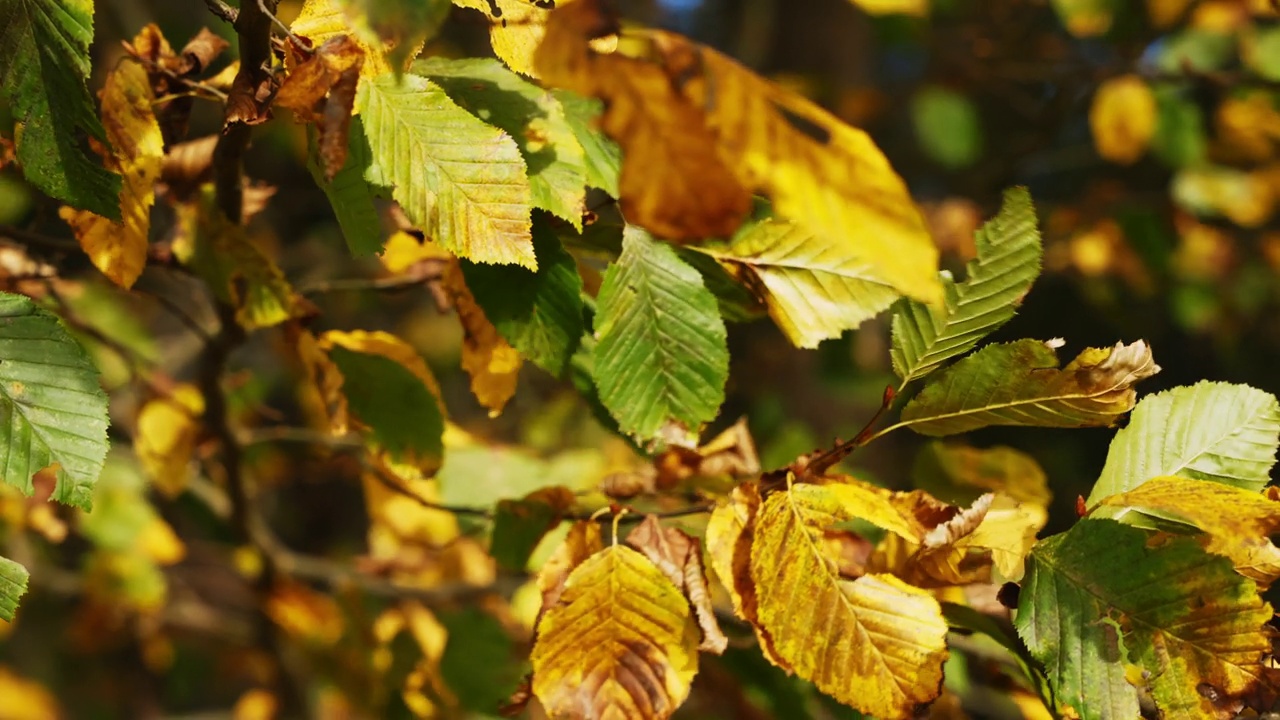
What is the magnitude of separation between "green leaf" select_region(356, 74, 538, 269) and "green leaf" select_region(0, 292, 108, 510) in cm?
19

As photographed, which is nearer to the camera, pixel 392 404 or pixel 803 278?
pixel 803 278

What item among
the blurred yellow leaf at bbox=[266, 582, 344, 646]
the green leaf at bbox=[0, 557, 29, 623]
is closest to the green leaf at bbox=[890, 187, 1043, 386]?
the green leaf at bbox=[0, 557, 29, 623]

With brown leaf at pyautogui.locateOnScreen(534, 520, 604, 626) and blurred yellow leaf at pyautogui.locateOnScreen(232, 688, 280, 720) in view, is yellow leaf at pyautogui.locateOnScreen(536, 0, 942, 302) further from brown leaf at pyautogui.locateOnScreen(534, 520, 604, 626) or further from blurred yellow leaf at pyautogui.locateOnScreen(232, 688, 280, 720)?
blurred yellow leaf at pyautogui.locateOnScreen(232, 688, 280, 720)

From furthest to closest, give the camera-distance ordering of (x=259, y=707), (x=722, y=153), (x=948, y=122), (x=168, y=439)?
(x=948, y=122), (x=259, y=707), (x=168, y=439), (x=722, y=153)

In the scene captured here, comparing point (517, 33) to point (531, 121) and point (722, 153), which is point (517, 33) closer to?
point (531, 121)

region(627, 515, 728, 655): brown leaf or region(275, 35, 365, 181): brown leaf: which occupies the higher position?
region(275, 35, 365, 181): brown leaf

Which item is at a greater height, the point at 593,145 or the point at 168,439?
the point at 593,145

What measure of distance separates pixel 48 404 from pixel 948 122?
7.05ft

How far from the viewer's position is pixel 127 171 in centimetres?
53

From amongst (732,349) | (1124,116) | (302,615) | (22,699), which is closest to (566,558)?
(302,615)

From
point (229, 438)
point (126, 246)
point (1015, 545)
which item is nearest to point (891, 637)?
point (1015, 545)

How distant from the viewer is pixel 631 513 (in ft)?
1.99

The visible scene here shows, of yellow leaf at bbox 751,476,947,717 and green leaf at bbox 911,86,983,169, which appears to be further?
green leaf at bbox 911,86,983,169

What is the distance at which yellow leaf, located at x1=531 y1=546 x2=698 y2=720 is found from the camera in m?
0.49
